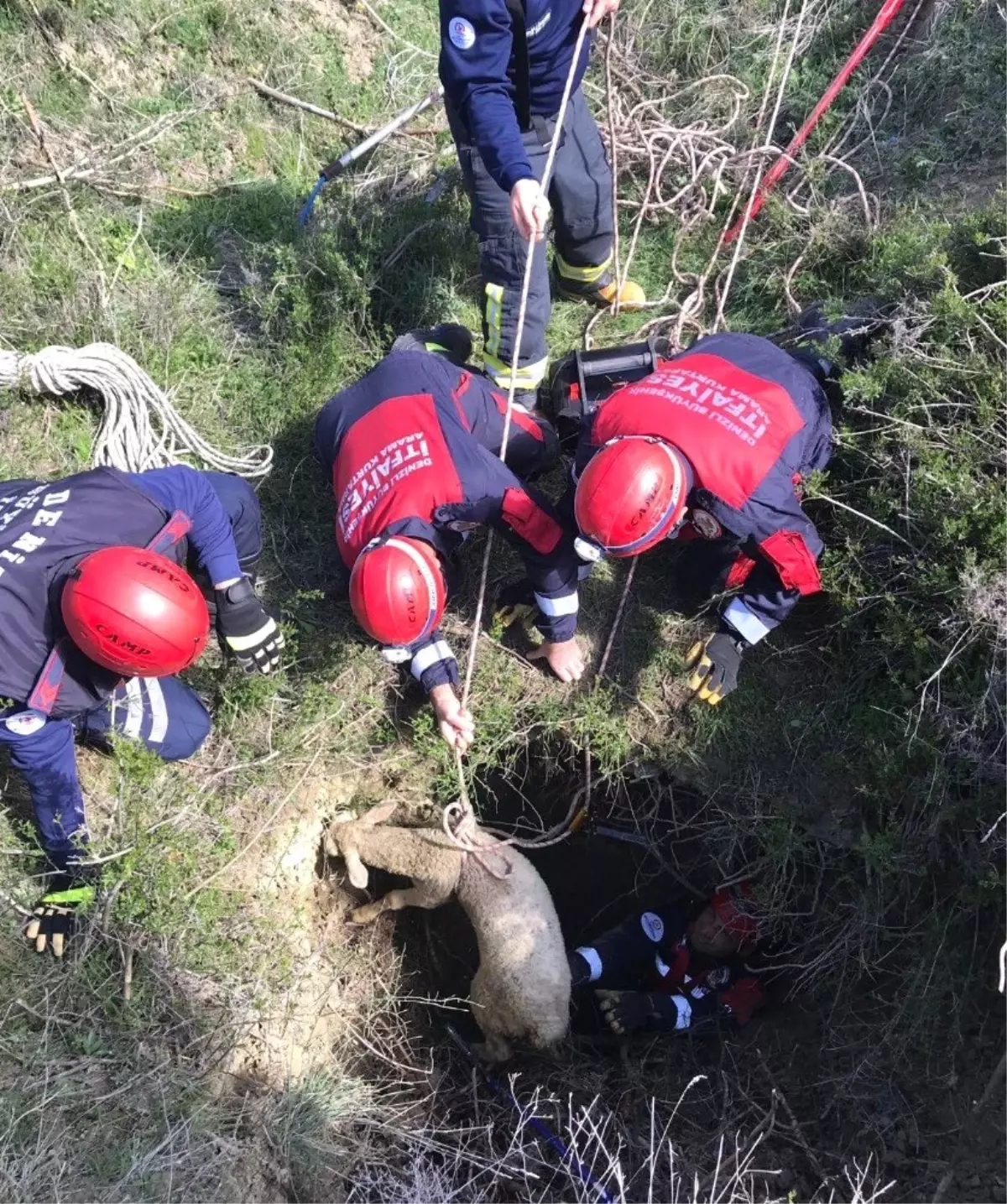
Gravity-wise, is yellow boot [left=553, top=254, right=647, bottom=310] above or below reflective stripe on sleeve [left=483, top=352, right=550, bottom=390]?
above

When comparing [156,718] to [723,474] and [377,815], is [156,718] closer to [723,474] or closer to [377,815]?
[377,815]

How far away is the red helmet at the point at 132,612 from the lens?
9.34 feet

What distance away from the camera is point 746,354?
3.47 m

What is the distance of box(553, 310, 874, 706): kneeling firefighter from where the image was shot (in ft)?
9.93

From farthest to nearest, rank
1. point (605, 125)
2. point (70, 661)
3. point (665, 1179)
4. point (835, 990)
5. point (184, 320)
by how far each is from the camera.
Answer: point (605, 125) < point (184, 320) < point (835, 990) < point (665, 1179) < point (70, 661)

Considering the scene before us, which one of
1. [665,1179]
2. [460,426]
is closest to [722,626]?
[460,426]

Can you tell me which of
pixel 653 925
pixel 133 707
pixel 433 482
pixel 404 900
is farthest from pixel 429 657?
pixel 653 925

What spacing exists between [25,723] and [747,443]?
2742 mm

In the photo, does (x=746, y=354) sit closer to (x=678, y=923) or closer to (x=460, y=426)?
(x=460, y=426)

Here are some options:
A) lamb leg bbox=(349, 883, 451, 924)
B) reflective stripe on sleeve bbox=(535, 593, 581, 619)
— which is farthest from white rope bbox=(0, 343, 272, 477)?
lamb leg bbox=(349, 883, 451, 924)

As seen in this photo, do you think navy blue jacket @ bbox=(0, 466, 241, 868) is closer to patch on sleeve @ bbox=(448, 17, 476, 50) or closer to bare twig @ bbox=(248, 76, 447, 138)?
patch on sleeve @ bbox=(448, 17, 476, 50)

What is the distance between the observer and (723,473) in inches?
125

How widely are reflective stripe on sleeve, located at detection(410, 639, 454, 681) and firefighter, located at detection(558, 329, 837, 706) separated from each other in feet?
2.43

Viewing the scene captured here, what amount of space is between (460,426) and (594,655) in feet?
3.88
